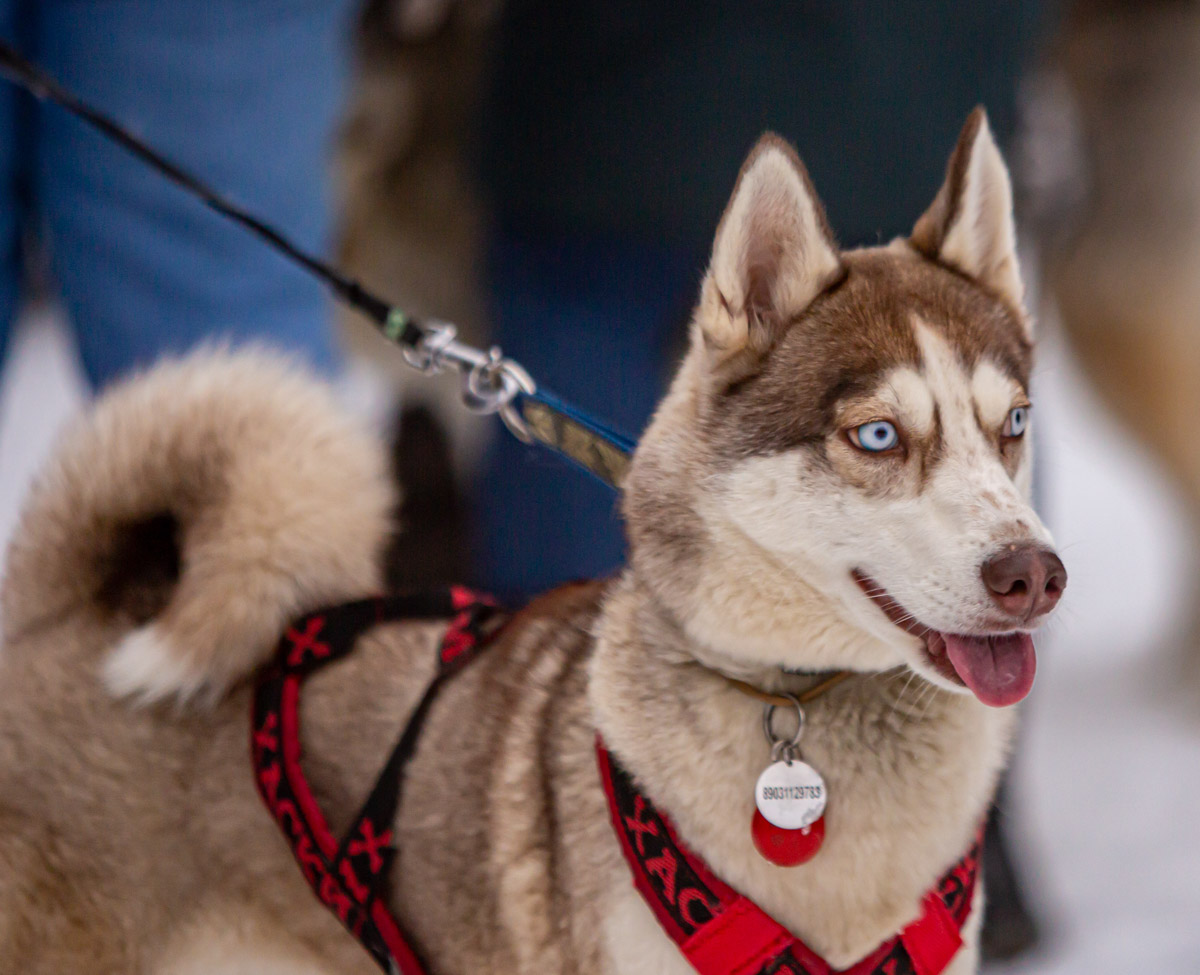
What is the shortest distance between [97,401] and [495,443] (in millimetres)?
1320

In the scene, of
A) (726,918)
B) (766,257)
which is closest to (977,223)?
(766,257)

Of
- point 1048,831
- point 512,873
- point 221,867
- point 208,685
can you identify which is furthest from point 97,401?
point 1048,831

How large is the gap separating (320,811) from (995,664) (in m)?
0.72

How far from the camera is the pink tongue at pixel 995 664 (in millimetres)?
1067

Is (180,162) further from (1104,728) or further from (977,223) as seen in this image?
(1104,728)

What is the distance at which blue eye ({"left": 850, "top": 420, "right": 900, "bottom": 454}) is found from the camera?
3.69ft

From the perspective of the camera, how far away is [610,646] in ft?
4.24

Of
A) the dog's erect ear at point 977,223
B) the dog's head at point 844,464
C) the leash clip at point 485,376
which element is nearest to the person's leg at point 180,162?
the leash clip at point 485,376

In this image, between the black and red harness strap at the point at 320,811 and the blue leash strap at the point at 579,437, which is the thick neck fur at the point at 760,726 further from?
the black and red harness strap at the point at 320,811

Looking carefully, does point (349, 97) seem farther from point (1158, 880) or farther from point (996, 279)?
point (1158, 880)

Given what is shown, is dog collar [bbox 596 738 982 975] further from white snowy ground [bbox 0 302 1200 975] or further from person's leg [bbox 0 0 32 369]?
person's leg [bbox 0 0 32 369]

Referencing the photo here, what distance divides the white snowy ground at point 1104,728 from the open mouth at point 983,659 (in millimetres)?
106

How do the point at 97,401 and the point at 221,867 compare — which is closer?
the point at 221,867

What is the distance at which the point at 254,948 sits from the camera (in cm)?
139
